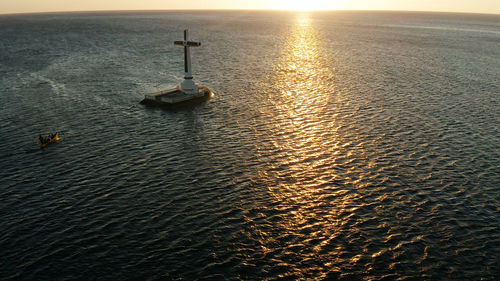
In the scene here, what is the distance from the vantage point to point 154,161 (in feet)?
141

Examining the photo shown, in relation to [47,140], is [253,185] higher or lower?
lower

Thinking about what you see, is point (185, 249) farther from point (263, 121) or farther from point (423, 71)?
point (423, 71)

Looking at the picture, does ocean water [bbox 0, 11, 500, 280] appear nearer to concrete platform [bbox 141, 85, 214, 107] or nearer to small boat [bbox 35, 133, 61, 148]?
small boat [bbox 35, 133, 61, 148]

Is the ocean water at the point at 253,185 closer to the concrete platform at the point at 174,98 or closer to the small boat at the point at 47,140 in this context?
the small boat at the point at 47,140

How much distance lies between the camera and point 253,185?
37.8 metres

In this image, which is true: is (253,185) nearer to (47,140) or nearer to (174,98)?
(47,140)

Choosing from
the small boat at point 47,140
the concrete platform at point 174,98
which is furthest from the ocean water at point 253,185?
→ the concrete platform at point 174,98

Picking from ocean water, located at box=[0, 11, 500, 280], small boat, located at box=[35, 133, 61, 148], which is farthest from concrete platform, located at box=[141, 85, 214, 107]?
small boat, located at box=[35, 133, 61, 148]

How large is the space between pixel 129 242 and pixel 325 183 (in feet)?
65.4

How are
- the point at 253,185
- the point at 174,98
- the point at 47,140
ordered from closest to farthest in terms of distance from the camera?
the point at 253,185, the point at 47,140, the point at 174,98

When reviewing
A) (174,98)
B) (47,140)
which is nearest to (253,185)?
(47,140)

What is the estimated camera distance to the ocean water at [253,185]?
1048 inches

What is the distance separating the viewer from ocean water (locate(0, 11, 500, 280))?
87.3 ft

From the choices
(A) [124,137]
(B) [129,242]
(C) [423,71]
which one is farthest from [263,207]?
(C) [423,71]
